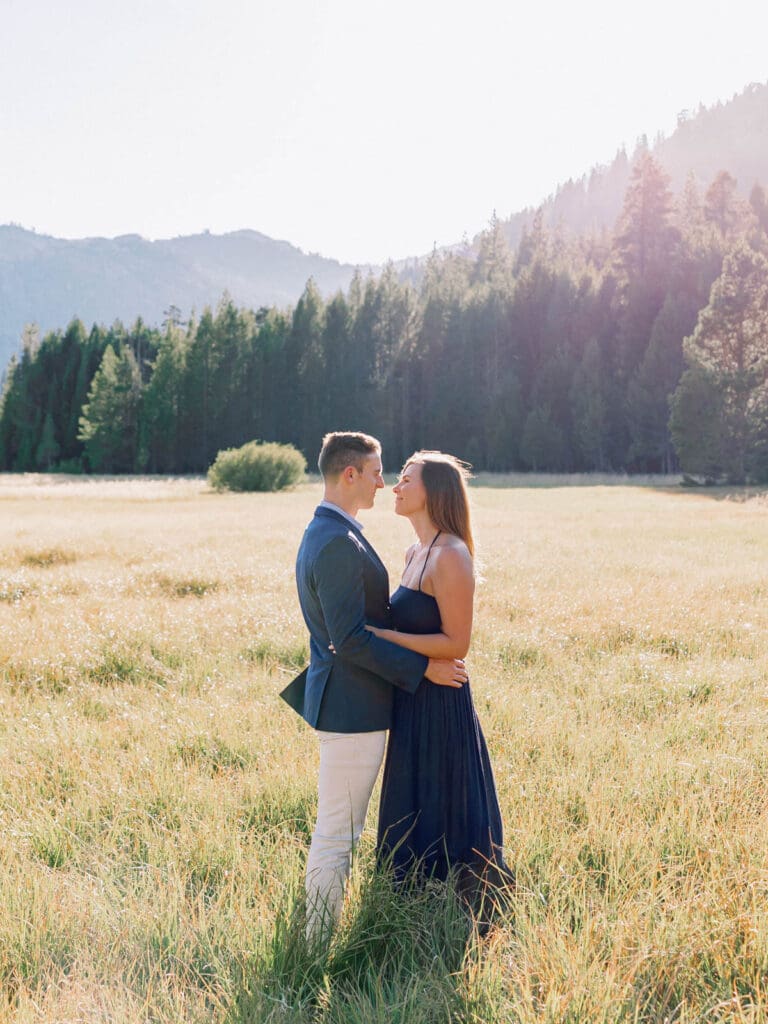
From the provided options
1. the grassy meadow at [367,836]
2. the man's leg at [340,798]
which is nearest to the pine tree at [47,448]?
the grassy meadow at [367,836]

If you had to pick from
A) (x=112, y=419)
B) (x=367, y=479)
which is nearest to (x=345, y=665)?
(x=367, y=479)

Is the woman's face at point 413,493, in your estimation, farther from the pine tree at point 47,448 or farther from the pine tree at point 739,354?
the pine tree at point 47,448

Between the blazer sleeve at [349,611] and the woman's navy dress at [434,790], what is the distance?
0.94ft

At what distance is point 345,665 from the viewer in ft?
10.8

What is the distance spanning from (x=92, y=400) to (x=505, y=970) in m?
Result: 77.8

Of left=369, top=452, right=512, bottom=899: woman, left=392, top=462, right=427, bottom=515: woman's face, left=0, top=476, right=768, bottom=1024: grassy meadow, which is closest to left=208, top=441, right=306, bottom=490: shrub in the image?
left=0, top=476, right=768, bottom=1024: grassy meadow

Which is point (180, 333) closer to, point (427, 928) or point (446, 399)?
point (446, 399)

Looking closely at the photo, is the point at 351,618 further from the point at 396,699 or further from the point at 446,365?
the point at 446,365

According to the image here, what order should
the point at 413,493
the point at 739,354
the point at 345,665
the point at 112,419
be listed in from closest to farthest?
the point at 345,665, the point at 413,493, the point at 739,354, the point at 112,419

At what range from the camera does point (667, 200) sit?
64688 millimetres

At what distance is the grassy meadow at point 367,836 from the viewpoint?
8.68 feet

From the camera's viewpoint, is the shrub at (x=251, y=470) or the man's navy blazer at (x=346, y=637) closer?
the man's navy blazer at (x=346, y=637)

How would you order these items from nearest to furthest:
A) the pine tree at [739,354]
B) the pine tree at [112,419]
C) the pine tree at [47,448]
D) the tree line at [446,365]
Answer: the pine tree at [739,354] → the tree line at [446,365] → the pine tree at [112,419] → the pine tree at [47,448]

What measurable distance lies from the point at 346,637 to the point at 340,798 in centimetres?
75
